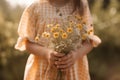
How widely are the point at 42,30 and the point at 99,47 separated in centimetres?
504

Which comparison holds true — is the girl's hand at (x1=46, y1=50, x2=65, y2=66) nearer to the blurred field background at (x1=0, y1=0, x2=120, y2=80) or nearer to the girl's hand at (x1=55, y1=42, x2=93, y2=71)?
the girl's hand at (x1=55, y1=42, x2=93, y2=71)

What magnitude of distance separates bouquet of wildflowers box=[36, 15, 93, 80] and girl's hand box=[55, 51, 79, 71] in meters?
0.03

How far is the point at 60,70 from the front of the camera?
2451 millimetres

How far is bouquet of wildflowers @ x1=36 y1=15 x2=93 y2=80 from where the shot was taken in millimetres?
2373

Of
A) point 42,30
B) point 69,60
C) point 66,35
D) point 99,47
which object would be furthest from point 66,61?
point 99,47

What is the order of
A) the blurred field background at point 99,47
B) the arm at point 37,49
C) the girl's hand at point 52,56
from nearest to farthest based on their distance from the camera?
1. the girl's hand at point 52,56
2. the arm at point 37,49
3. the blurred field background at point 99,47

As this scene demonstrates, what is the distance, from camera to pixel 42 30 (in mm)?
2572

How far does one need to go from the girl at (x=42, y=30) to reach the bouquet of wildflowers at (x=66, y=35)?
5cm

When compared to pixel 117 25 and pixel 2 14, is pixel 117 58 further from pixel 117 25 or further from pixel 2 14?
pixel 2 14

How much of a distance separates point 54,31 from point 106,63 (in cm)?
527

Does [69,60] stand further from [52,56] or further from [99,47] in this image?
[99,47]

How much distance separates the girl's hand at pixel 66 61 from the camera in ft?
7.73

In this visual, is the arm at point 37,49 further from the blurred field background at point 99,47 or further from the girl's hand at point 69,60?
the blurred field background at point 99,47

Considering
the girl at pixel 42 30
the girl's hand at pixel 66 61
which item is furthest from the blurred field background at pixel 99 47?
the girl's hand at pixel 66 61
